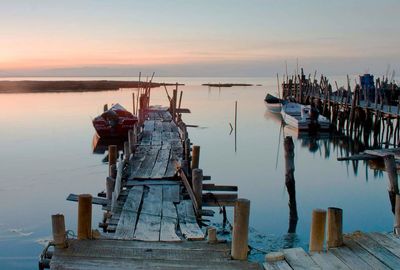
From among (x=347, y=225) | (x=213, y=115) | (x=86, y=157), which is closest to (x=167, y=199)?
(x=347, y=225)

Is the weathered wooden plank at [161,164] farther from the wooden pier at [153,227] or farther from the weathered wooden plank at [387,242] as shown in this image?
the weathered wooden plank at [387,242]

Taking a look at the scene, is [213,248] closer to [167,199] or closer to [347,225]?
[167,199]

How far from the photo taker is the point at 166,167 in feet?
47.8

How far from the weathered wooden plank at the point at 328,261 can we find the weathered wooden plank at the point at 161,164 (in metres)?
6.73

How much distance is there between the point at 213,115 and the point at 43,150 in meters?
27.7

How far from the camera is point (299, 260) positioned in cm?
695

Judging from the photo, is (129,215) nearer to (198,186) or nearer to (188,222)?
(188,222)

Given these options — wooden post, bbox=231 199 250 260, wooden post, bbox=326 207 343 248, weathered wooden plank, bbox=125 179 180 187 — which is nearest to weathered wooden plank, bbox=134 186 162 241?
weathered wooden plank, bbox=125 179 180 187

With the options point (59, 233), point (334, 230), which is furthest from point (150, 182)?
point (334, 230)

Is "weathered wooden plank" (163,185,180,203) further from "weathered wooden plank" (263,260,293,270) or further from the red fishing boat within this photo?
the red fishing boat

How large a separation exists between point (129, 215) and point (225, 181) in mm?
11123

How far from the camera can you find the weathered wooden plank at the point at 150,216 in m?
8.45

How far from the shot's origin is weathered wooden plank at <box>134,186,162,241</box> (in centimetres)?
845

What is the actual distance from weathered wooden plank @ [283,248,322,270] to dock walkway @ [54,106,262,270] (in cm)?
49
